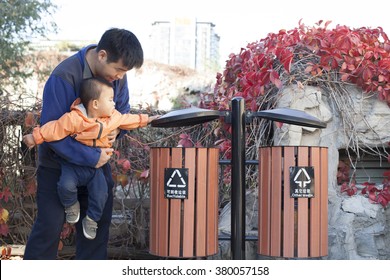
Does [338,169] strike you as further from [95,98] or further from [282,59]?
[95,98]

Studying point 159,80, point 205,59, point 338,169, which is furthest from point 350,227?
point 205,59

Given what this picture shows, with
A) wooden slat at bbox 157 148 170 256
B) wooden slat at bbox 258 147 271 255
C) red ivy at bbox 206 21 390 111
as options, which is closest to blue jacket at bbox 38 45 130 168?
wooden slat at bbox 157 148 170 256

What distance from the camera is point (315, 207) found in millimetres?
2605

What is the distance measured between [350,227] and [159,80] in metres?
14.8

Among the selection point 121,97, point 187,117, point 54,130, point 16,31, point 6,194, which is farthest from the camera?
point 16,31

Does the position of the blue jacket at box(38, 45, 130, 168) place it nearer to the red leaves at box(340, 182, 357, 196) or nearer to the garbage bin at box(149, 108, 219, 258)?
the garbage bin at box(149, 108, 219, 258)

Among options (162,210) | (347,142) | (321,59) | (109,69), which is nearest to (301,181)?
(162,210)

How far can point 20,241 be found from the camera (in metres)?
4.20

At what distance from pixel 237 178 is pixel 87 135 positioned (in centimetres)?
76

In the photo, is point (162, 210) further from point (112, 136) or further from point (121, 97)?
point (121, 97)

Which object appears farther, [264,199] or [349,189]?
[349,189]

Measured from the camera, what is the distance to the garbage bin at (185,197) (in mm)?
2557

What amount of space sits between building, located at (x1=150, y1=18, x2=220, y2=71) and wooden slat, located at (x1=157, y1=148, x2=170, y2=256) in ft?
60.9

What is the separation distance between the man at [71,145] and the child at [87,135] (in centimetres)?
4
